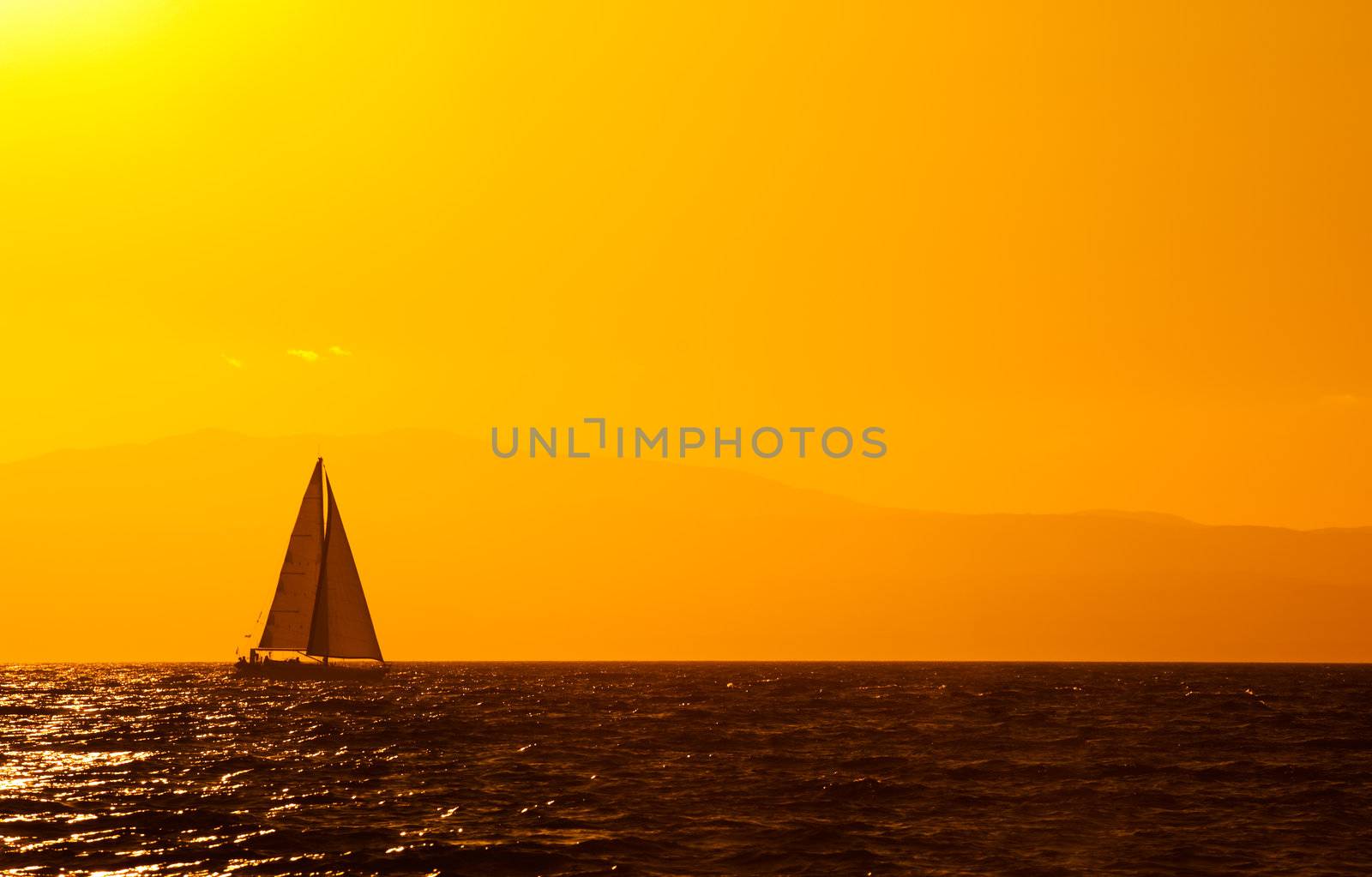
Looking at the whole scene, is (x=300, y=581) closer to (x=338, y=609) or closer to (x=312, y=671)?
(x=338, y=609)

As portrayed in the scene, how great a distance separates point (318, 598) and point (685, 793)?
7952cm

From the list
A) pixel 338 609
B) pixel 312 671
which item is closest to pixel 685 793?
pixel 338 609

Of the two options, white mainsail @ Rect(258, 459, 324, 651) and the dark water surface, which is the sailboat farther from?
the dark water surface

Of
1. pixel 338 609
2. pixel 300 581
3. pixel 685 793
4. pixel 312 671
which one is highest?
pixel 300 581

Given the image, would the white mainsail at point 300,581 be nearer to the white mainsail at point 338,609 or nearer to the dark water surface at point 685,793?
the white mainsail at point 338,609

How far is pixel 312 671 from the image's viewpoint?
122 meters

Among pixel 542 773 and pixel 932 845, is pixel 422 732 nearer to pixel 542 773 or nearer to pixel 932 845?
pixel 542 773

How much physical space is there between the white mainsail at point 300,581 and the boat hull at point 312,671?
3.24 m

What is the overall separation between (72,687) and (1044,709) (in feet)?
310

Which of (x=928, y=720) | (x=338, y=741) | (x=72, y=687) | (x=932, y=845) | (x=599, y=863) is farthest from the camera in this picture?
(x=72, y=687)

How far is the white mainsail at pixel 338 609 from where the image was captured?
386 ft

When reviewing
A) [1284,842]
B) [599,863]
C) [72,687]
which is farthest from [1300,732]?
[72,687]

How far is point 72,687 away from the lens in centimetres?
13988

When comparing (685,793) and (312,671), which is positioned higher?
(685,793)
